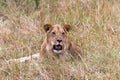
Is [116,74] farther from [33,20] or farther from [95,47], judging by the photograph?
[33,20]

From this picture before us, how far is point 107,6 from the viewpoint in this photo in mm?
6844

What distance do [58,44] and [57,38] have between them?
0.08 metres

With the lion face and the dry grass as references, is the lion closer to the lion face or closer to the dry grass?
the lion face

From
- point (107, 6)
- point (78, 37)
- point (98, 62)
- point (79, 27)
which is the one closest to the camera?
point (98, 62)

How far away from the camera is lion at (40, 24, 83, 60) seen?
5039mm

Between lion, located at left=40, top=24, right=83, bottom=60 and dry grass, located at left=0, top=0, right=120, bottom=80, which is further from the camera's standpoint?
lion, located at left=40, top=24, right=83, bottom=60

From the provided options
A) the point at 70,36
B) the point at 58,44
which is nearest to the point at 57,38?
the point at 58,44

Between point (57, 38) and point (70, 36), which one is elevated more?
point (57, 38)

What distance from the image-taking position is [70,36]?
19.3 ft

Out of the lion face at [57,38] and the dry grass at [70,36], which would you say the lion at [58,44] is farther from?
the dry grass at [70,36]

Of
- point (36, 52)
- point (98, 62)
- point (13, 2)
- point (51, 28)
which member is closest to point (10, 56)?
point (36, 52)

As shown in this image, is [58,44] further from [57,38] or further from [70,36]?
[70,36]

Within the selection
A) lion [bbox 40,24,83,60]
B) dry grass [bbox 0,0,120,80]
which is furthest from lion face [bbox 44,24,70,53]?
dry grass [bbox 0,0,120,80]

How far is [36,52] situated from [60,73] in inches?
33.8
